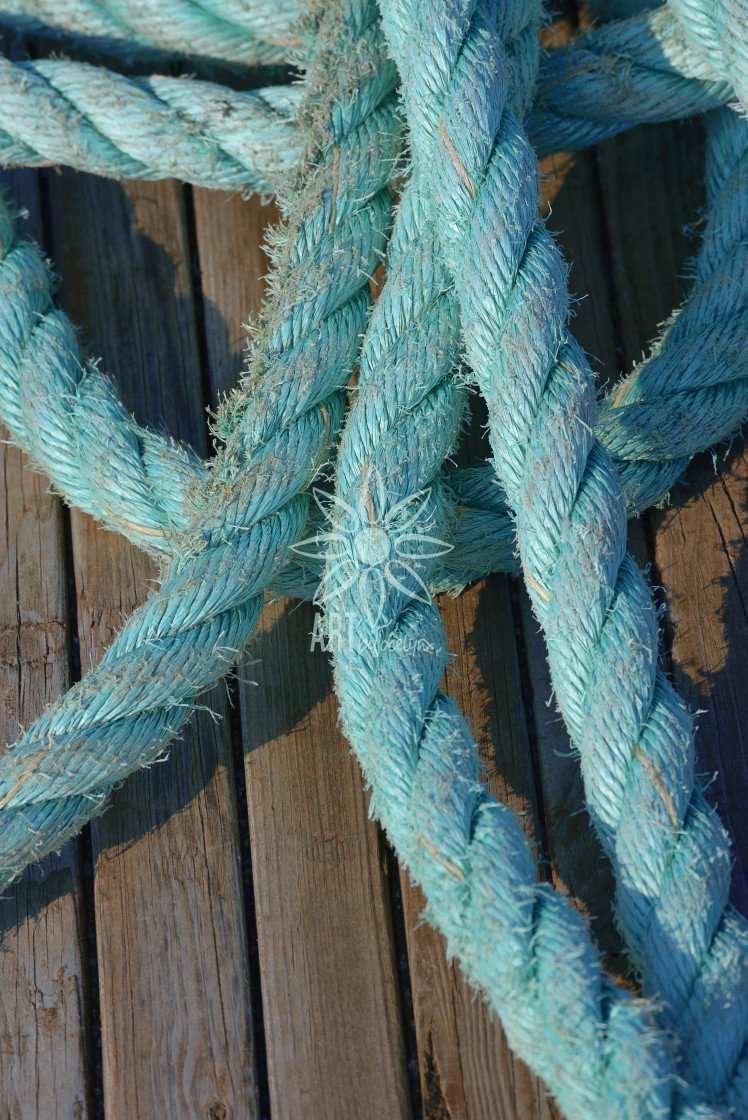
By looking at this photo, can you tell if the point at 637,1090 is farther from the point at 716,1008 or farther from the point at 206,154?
the point at 206,154

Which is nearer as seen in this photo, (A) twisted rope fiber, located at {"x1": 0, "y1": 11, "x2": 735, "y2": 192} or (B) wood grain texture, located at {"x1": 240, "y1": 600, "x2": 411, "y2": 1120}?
(B) wood grain texture, located at {"x1": 240, "y1": 600, "x2": 411, "y2": 1120}

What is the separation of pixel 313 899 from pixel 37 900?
13.6 inches

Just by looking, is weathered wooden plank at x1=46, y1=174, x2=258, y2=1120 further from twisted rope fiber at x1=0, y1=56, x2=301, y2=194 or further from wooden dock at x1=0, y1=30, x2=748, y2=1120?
twisted rope fiber at x1=0, y1=56, x2=301, y2=194

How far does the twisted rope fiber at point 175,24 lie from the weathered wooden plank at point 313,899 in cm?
92

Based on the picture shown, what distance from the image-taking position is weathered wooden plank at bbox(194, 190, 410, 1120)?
1222 mm

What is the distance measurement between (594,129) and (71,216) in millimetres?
838

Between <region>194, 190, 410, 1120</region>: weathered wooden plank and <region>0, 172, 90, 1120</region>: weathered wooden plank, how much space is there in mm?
232

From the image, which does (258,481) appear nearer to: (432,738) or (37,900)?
(432,738)

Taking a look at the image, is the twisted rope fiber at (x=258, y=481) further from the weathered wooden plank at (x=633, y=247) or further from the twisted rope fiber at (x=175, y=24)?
the weathered wooden plank at (x=633, y=247)

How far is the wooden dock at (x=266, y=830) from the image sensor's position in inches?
48.6

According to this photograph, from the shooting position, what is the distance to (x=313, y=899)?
1.30 meters

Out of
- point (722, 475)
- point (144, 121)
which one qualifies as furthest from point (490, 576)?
point (144, 121)

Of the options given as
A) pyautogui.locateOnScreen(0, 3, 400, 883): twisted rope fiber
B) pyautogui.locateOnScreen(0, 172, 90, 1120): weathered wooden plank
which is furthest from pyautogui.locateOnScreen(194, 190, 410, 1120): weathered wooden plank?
pyautogui.locateOnScreen(0, 172, 90, 1120): weathered wooden plank

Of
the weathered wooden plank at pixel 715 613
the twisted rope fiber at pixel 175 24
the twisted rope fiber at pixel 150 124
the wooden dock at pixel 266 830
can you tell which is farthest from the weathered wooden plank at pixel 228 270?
the weathered wooden plank at pixel 715 613
